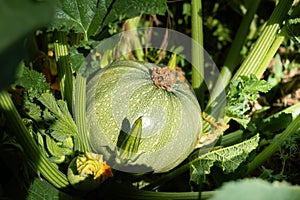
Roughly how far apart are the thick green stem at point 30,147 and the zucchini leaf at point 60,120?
83 millimetres

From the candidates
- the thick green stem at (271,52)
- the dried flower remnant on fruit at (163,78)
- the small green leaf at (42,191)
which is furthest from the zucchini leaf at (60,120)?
the thick green stem at (271,52)

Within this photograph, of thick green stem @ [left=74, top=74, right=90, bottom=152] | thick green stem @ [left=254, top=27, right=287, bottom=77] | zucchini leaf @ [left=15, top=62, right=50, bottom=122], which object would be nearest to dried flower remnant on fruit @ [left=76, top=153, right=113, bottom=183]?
thick green stem @ [left=74, top=74, right=90, bottom=152]

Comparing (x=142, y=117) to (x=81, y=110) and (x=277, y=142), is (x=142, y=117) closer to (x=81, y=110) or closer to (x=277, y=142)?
(x=81, y=110)

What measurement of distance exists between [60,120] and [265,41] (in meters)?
0.70

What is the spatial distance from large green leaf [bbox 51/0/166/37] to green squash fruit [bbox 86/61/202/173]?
0.56 feet

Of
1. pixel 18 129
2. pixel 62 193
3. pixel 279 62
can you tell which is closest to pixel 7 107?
pixel 18 129

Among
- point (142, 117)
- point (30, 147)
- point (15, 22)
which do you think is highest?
point (15, 22)

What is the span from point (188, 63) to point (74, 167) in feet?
2.56

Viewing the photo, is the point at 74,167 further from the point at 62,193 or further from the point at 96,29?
the point at 96,29

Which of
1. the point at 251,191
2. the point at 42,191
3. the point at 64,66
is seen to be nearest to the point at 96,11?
the point at 64,66

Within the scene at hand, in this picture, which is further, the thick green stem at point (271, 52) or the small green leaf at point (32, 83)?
the thick green stem at point (271, 52)

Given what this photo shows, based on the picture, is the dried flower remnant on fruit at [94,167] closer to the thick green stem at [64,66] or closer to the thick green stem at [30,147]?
the thick green stem at [30,147]

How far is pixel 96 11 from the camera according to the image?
1.58m

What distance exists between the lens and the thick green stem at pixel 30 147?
1.33 meters
